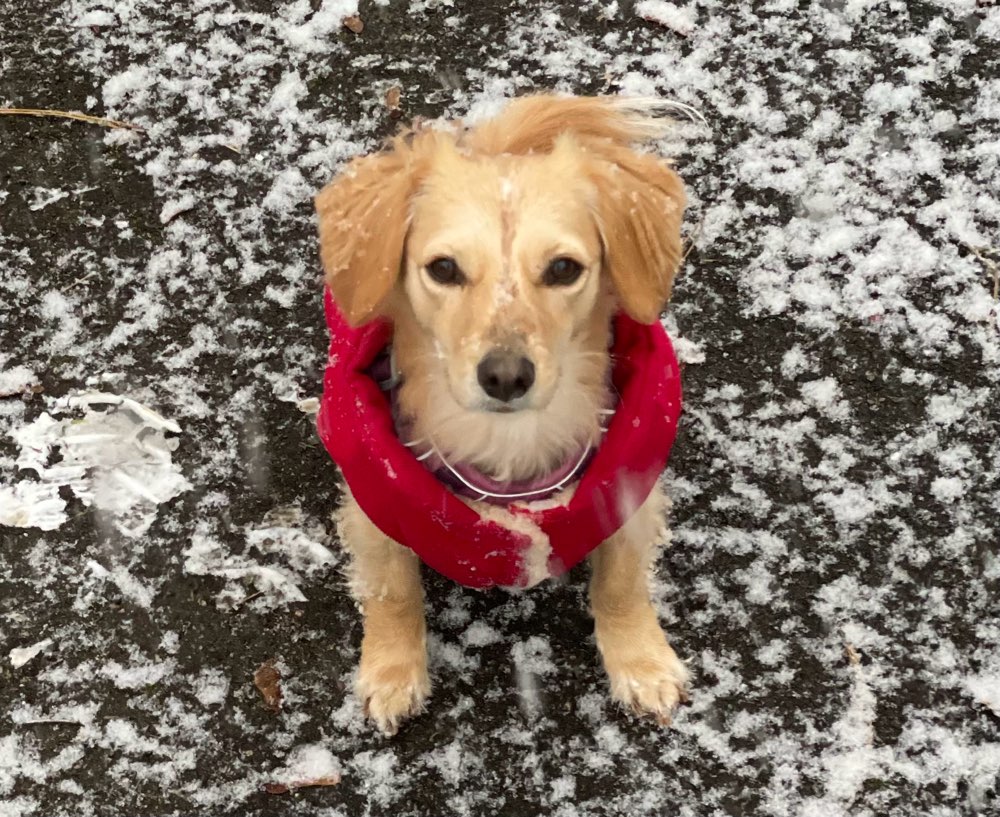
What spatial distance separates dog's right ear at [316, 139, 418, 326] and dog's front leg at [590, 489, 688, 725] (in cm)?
101

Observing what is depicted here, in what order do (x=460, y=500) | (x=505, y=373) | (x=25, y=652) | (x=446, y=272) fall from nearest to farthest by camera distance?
1. (x=505, y=373)
2. (x=446, y=272)
3. (x=460, y=500)
4. (x=25, y=652)

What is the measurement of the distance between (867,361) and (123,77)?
3086 millimetres

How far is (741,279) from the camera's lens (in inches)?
136

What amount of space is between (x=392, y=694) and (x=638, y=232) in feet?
4.85

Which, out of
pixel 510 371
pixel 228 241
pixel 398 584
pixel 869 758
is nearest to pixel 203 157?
pixel 228 241

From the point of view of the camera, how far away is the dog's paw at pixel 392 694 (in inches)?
109

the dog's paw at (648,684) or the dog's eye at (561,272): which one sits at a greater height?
the dog's eye at (561,272)

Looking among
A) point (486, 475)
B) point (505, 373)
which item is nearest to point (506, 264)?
point (505, 373)

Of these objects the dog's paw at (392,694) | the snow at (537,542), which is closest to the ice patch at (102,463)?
the snow at (537,542)

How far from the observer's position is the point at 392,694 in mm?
2766

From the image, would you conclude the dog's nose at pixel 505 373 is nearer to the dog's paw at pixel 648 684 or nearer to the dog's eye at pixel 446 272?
the dog's eye at pixel 446 272

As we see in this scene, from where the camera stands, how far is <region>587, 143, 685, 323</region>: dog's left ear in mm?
2113

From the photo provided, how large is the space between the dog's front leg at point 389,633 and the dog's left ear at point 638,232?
3.35 feet

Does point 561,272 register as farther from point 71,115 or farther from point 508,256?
point 71,115
